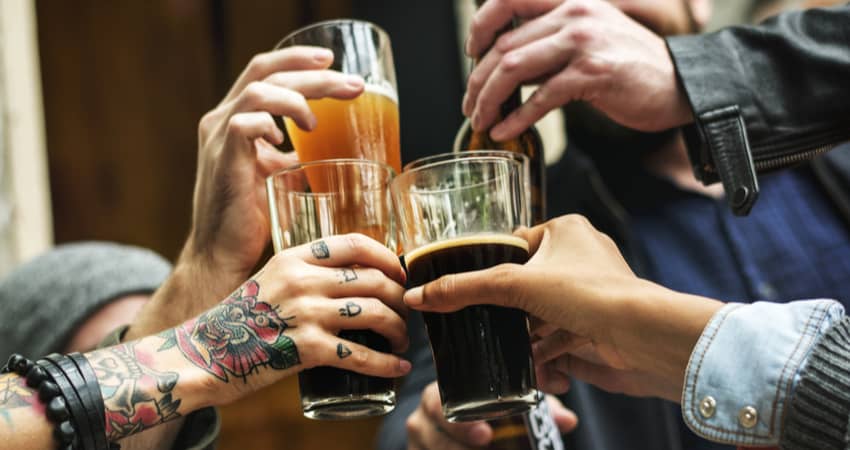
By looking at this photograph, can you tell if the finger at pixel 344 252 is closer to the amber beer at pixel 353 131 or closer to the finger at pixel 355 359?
the finger at pixel 355 359

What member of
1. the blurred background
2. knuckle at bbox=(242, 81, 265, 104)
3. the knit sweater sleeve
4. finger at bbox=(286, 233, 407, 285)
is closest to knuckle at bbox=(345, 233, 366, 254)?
finger at bbox=(286, 233, 407, 285)

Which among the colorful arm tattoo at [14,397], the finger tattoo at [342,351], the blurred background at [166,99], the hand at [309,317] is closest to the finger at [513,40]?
the hand at [309,317]

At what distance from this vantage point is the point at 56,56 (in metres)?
2.99

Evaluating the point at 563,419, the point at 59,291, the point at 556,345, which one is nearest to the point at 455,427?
the point at 563,419

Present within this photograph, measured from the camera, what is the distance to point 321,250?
94 cm

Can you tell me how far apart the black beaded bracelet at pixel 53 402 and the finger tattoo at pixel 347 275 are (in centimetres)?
30

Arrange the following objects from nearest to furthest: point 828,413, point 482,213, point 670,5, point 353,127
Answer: point 828,413 < point 482,213 < point 353,127 < point 670,5

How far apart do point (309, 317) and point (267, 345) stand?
0.19 ft

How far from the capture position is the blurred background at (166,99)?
2.93 meters

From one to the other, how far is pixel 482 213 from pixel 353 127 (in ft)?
0.91

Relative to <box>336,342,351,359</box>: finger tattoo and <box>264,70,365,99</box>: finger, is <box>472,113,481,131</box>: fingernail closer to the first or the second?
<box>264,70,365,99</box>: finger

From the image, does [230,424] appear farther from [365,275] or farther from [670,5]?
[365,275]

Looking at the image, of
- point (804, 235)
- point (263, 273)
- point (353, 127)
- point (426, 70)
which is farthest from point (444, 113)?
point (263, 273)

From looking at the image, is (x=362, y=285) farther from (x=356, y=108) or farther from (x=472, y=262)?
(x=356, y=108)
